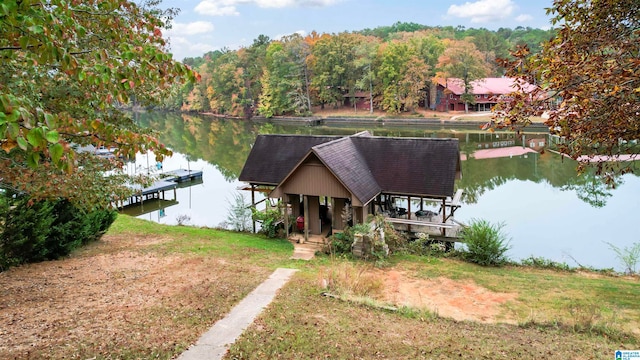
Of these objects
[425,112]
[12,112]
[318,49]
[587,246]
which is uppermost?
[318,49]

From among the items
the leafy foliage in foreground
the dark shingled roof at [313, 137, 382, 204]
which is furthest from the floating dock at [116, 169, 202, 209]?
the leafy foliage in foreground

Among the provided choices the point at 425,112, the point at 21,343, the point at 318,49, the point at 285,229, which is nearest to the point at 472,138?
the point at 425,112

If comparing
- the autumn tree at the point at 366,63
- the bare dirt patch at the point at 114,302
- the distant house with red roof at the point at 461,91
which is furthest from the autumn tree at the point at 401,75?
the bare dirt patch at the point at 114,302

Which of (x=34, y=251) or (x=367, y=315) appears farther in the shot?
(x=34, y=251)

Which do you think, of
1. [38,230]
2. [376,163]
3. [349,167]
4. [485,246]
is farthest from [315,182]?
[38,230]

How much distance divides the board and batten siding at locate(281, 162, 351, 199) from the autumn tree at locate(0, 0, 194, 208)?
595cm

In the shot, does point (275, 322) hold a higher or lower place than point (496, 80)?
lower

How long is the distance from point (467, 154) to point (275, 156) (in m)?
22.1

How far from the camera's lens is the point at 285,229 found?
16.7 metres

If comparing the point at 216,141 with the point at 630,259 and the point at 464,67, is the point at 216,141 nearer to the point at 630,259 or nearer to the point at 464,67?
the point at 464,67

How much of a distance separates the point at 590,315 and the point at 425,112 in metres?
55.2

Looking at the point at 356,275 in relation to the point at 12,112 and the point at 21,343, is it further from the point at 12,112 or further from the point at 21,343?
the point at 12,112

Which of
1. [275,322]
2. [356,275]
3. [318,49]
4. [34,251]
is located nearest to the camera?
[275,322]

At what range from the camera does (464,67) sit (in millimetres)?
56094
